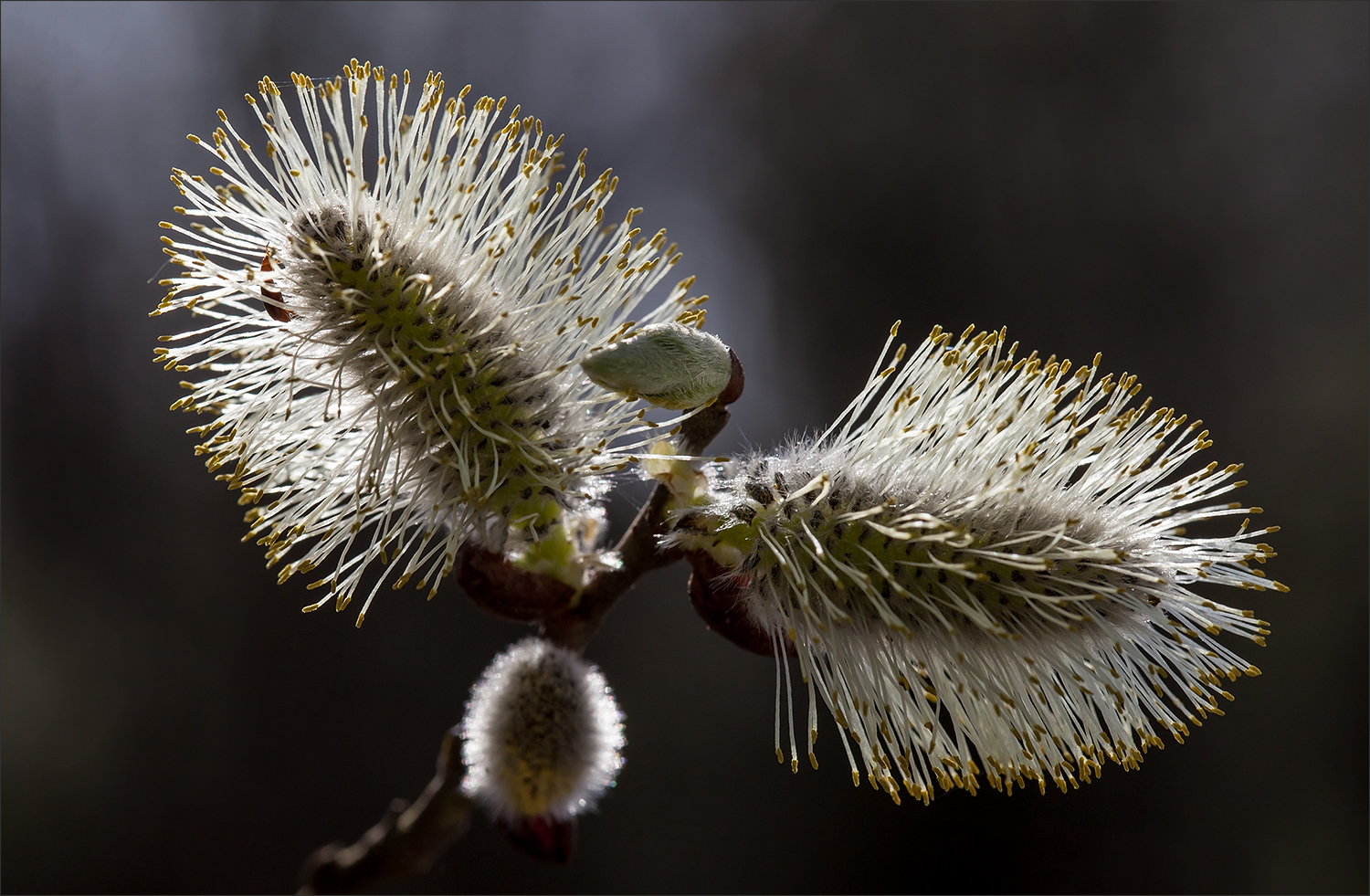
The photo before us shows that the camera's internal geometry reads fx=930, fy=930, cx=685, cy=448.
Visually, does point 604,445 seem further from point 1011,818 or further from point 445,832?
point 1011,818

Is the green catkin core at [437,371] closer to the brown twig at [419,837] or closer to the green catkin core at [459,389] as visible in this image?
the green catkin core at [459,389]

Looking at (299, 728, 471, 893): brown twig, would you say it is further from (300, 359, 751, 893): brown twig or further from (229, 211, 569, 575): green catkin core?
(229, 211, 569, 575): green catkin core

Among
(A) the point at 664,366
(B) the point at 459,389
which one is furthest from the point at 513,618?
(A) the point at 664,366

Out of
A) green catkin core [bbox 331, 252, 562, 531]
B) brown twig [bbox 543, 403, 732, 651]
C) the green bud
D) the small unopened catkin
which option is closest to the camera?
the green bud

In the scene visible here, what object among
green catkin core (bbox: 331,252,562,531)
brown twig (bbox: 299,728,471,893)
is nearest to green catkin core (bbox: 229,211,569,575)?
green catkin core (bbox: 331,252,562,531)

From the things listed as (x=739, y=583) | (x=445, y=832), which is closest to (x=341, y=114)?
(x=739, y=583)

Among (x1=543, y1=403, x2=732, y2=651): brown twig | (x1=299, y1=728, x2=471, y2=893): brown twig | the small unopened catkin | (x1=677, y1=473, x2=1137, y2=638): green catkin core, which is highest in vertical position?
(x1=677, y1=473, x2=1137, y2=638): green catkin core

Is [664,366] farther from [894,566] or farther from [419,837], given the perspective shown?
[419,837]
